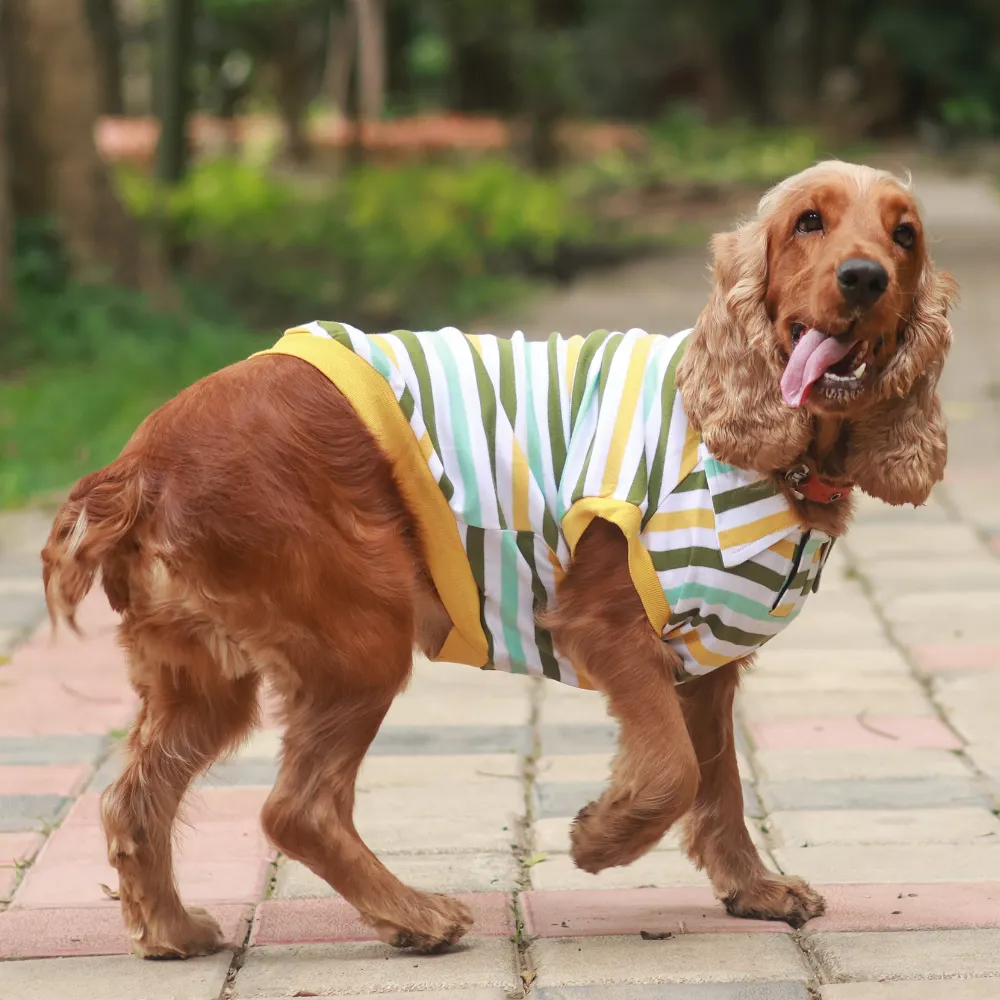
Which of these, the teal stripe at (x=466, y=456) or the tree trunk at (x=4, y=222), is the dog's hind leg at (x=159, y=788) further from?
the tree trunk at (x=4, y=222)

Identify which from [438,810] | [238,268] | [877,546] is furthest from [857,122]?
[438,810]

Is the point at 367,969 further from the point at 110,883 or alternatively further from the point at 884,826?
the point at 884,826

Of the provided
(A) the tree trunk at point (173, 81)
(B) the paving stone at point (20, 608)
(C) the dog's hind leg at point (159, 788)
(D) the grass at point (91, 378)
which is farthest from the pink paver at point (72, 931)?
(A) the tree trunk at point (173, 81)

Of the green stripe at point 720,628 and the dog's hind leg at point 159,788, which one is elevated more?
the green stripe at point 720,628

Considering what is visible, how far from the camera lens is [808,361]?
2.84 meters

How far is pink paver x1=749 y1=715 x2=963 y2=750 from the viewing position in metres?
4.18

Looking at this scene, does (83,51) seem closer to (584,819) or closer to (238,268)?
(238,268)

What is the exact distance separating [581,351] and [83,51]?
9146 millimetres

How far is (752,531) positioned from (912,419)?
356 millimetres

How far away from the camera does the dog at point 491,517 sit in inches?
112

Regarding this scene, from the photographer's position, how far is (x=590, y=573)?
295 centimetres

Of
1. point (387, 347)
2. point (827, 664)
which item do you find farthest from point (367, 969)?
point (827, 664)

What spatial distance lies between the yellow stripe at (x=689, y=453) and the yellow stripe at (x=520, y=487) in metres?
0.28

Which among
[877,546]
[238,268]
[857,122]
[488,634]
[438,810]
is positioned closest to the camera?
[488,634]
